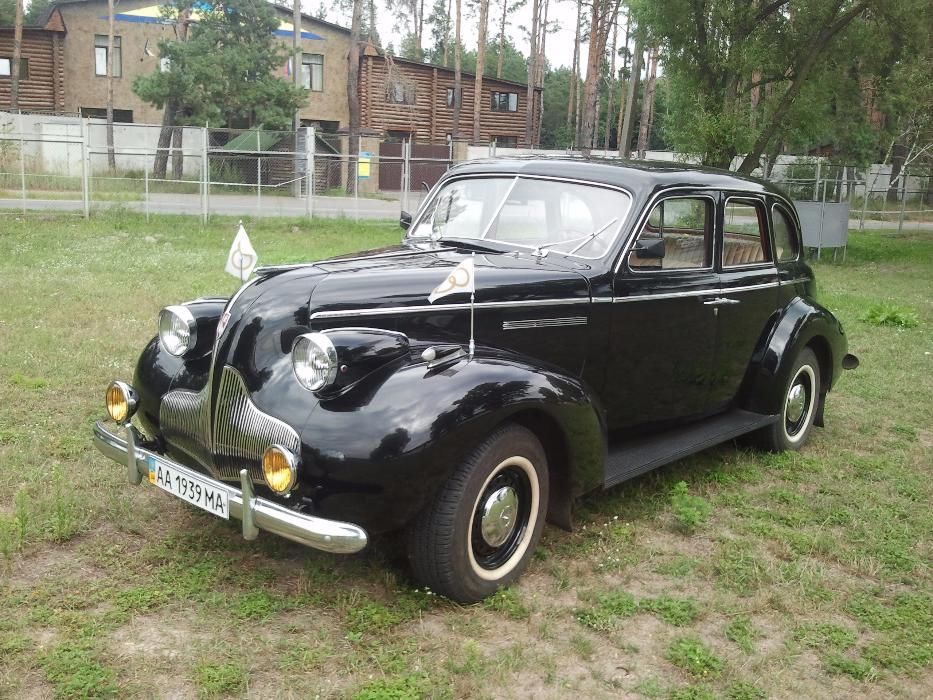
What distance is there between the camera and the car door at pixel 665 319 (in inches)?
174

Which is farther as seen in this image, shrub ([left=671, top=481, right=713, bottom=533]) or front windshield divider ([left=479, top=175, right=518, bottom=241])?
front windshield divider ([left=479, top=175, right=518, bottom=241])

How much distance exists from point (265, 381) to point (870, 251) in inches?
727

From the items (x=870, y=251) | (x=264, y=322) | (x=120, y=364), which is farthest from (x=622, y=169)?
(x=870, y=251)

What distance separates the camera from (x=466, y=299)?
380 cm

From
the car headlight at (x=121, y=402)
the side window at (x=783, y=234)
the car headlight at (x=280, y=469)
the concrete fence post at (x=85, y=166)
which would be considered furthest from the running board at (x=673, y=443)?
the concrete fence post at (x=85, y=166)

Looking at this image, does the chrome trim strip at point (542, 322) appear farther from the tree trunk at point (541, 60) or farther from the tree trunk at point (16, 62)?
the tree trunk at point (541, 60)

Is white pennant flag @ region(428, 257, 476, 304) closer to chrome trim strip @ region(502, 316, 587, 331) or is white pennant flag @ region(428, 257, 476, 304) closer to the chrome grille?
chrome trim strip @ region(502, 316, 587, 331)

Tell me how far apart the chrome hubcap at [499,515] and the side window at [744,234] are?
7.72ft

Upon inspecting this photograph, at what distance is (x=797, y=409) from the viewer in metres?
5.80

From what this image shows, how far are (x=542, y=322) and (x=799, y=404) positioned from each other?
2.64 m

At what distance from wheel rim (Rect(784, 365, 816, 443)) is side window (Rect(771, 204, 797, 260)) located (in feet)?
2.57

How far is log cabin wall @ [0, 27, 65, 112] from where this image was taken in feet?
112

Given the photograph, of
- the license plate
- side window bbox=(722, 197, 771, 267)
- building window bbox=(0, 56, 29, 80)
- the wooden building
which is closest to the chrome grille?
the license plate

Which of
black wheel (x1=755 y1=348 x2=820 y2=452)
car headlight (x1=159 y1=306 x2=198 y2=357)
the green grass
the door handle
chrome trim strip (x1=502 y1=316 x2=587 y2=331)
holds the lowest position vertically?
the green grass
